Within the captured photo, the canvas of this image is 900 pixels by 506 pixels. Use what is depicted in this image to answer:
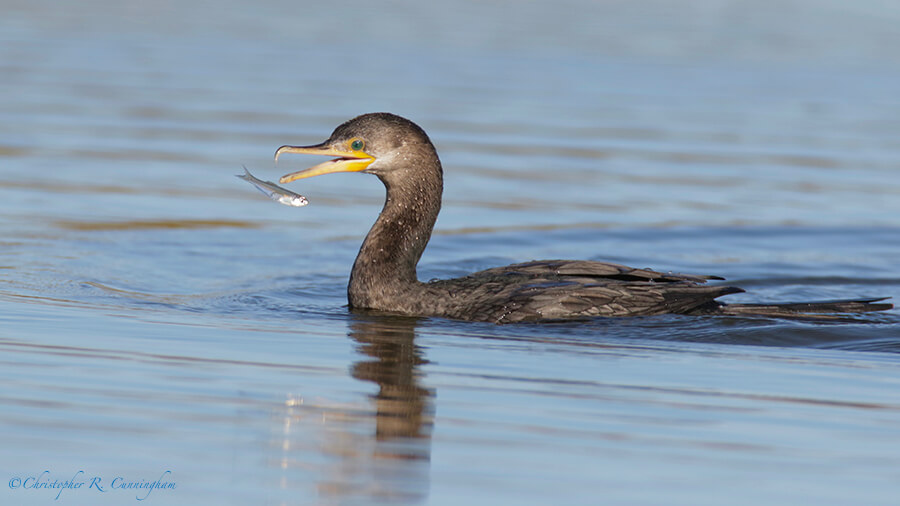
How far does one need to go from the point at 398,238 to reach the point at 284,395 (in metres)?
3.02

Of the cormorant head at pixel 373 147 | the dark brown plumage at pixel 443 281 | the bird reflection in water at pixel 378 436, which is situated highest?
the cormorant head at pixel 373 147

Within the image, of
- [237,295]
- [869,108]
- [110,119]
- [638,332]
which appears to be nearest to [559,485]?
[638,332]

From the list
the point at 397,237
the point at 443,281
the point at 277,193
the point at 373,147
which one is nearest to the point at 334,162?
the point at 373,147

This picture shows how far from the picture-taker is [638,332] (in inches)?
354

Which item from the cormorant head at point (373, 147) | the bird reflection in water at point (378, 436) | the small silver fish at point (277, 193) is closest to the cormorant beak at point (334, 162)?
the cormorant head at point (373, 147)

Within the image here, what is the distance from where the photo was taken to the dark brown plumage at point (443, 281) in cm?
927

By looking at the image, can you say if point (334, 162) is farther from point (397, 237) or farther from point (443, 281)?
point (443, 281)

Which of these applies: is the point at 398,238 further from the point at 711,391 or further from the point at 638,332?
the point at 711,391

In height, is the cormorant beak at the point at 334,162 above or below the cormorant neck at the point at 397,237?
above

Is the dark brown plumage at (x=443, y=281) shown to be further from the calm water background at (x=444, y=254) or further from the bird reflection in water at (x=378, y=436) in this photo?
the bird reflection in water at (x=378, y=436)

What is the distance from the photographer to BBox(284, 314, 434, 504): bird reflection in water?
5.69 m

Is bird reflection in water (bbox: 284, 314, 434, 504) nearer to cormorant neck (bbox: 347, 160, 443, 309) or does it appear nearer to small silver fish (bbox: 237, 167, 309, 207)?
cormorant neck (bbox: 347, 160, 443, 309)

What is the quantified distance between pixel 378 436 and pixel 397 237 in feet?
11.9

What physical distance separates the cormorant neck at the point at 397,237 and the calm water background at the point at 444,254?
0.34 metres
